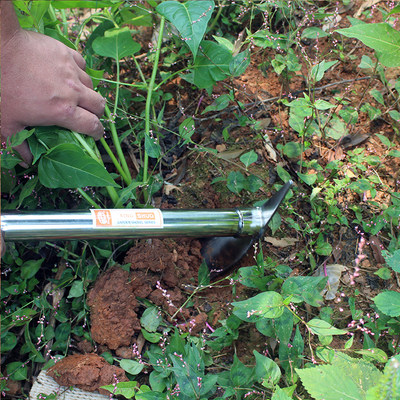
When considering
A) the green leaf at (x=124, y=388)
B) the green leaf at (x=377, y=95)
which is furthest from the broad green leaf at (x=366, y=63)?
the green leaf at (x=124, y=388)

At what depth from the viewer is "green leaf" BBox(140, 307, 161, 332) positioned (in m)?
1.44

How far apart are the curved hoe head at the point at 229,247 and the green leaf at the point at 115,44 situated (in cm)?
84

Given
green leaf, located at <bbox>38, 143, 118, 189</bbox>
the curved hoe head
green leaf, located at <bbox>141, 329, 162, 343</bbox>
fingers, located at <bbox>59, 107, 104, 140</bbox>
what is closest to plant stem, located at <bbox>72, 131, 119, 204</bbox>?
fingers, located at <bbox>59, 107, 104, 140</bbox>

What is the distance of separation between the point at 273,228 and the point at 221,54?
0.69 metres

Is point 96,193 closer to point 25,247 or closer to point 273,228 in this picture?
point 25,247

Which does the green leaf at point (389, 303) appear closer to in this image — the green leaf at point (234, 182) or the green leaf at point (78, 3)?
the green leaf at point (234, 182)

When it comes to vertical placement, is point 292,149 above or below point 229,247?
above

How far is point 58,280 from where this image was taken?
A: 156cm

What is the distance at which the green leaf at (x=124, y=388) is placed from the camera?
1249 millimetres

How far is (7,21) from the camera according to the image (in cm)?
129

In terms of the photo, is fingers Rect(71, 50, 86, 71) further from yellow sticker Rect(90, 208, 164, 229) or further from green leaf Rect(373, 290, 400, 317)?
green leaf Rect(373, 290, 400, 317)

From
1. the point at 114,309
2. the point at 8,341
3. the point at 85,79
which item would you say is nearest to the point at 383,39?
the point at 85,79

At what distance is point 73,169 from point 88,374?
2.14 ft

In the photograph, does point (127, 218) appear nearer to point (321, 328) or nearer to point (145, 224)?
point (145, 224)
